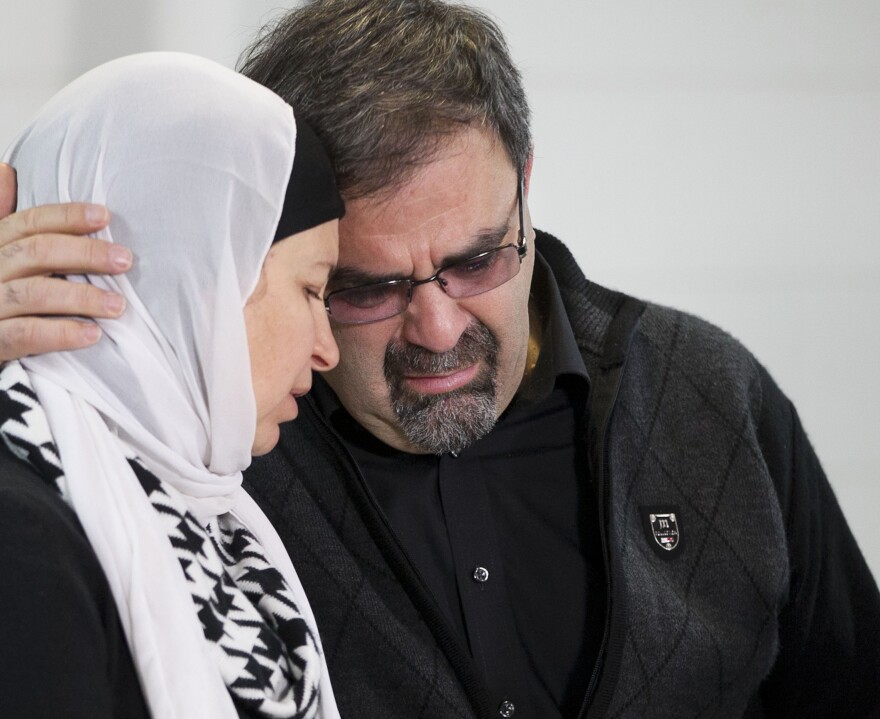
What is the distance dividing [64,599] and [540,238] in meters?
1.22

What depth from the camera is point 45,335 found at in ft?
3.85

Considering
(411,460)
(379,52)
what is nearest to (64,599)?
(411,460)

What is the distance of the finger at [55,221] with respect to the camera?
46.4 inches

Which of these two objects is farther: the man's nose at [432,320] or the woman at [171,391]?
the man's nose at [432,320]

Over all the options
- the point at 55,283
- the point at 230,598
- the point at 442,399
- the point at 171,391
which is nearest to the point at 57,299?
the point at 55,283

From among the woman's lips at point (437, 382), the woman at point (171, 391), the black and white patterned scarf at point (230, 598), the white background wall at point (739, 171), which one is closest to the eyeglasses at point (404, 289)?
the woman's lips at point (437, 382)

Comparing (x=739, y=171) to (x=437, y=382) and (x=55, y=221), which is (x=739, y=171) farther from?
(x=55, y=221)

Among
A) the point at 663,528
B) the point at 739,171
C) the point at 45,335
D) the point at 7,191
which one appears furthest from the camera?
the point at 739,171

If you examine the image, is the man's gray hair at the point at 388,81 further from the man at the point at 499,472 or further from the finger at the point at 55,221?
the finger at the point at 55,221

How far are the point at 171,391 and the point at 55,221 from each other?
22 centimetres

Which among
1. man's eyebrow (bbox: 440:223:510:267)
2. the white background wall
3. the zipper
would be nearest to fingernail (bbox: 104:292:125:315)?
man's eyebrow (bbox: 440:223:510:267)

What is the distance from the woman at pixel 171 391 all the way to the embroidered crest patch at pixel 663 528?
22.6 inches

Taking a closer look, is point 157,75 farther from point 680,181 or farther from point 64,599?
point 680,181

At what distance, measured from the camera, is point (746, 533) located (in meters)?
1.73
